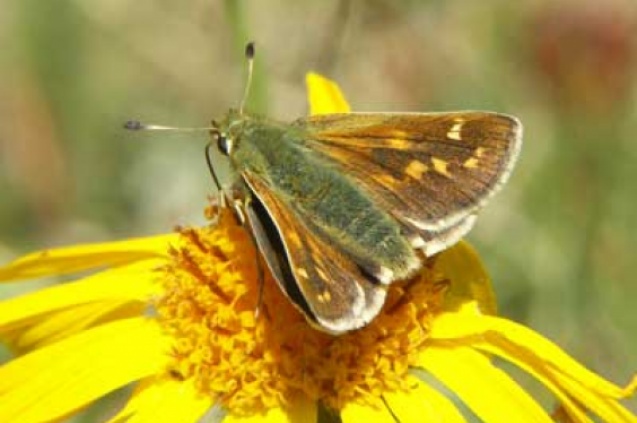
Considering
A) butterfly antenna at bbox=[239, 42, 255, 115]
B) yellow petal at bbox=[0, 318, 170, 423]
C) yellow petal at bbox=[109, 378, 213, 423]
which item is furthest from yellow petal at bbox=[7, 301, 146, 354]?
butterfly antenna at bbox=[239, 42, 255, 115]

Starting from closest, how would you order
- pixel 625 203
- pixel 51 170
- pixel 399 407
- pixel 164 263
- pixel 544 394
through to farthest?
1. pixel 399 407
2. pixel 164 263
3. pixel 544 394
4. pixel 625 203
5. pixel 51 170

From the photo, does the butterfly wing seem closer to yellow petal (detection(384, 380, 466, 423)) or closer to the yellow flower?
the yellow flower

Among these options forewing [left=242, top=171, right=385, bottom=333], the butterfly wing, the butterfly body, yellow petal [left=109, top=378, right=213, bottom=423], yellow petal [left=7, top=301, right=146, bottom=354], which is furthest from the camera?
yellow petal [left=7, top=301, right=146, bottom=354]

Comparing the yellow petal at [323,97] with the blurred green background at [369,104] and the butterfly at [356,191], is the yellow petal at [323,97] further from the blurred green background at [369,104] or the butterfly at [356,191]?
the blurred green background at [369,104]

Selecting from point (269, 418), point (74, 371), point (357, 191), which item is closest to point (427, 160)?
point (357, 191)

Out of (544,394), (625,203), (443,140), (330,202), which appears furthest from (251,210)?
(625,203)

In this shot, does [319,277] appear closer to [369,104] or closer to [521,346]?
[521,346]

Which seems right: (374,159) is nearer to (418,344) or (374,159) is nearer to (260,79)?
(418,344)

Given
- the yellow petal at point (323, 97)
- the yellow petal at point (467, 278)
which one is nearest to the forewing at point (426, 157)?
the yellow petal at point (467, 278)
